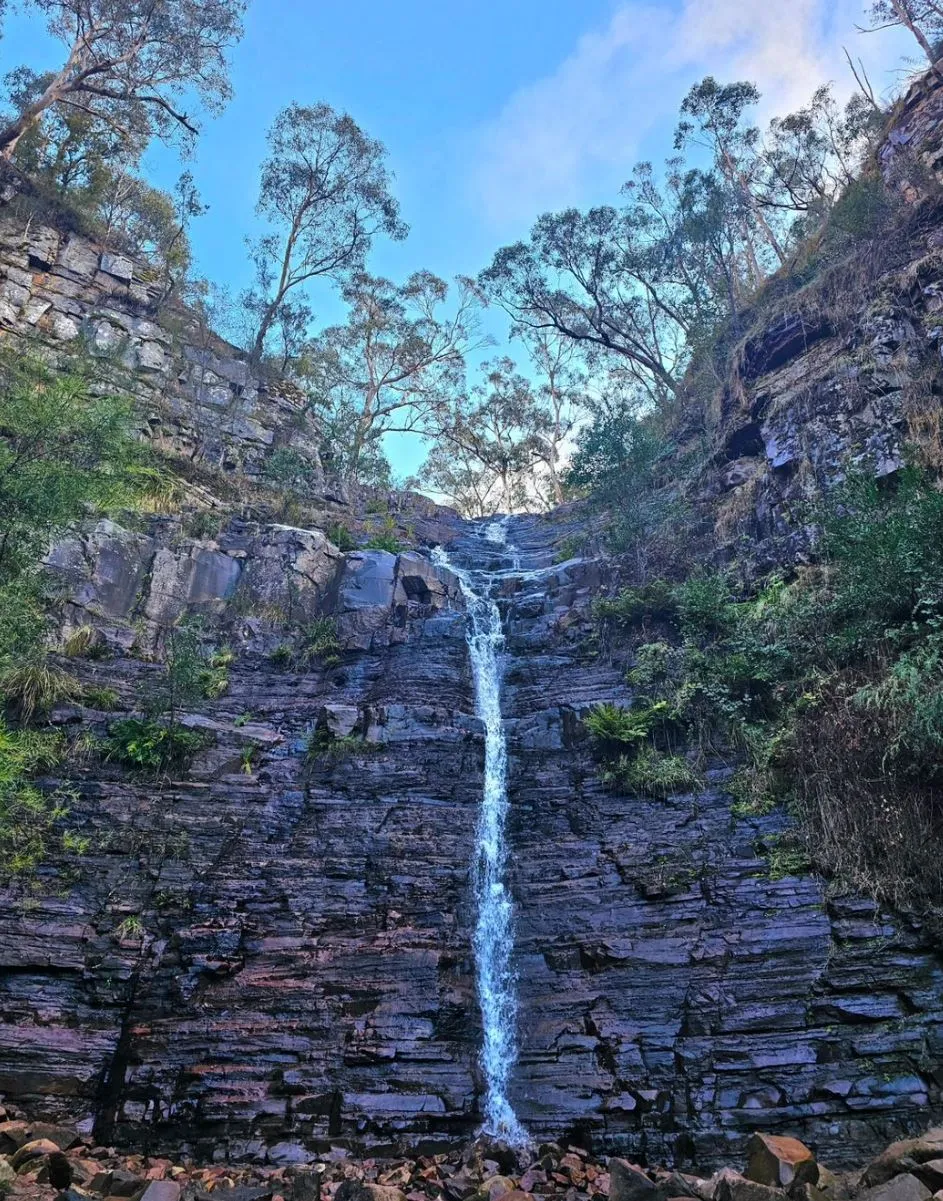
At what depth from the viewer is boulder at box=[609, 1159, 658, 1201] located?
5791mm

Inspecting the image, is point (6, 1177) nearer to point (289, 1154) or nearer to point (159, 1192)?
point (159, 1192)

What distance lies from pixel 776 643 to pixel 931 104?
1514cm

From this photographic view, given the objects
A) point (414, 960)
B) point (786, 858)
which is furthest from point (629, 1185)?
point (786, 858)

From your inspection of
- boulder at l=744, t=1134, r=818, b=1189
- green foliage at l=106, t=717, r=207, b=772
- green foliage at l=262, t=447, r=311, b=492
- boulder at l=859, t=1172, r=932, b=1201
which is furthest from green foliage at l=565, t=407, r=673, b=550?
boulder at l=859, t=1172, r=932, b=1201

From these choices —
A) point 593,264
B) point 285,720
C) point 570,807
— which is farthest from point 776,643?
point 593,264

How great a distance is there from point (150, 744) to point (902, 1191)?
10525 millimetres

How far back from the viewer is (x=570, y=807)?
11.5 meters

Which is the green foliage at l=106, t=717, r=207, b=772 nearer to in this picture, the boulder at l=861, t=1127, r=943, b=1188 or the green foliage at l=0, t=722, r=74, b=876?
the green foliage at l=0, t=722, r=74, b=876

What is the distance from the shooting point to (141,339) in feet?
74.6

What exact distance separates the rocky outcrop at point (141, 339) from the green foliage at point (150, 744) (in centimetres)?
1072

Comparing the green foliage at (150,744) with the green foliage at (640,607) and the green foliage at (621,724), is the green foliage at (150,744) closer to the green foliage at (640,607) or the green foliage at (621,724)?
the green foliage at (621,724)

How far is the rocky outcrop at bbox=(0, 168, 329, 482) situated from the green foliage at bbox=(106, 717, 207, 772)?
10.7 metres

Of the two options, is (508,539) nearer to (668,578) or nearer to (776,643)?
(668,578)

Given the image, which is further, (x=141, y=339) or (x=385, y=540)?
(x=141, y=339)
